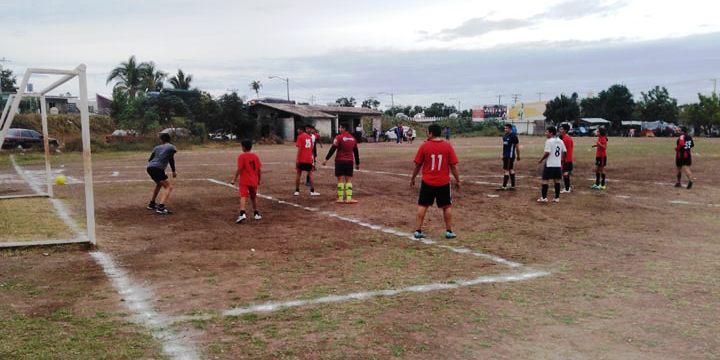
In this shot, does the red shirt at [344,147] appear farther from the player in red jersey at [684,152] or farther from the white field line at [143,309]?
the player in red jersey at [684,152]

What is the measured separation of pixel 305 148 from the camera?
1354 cm

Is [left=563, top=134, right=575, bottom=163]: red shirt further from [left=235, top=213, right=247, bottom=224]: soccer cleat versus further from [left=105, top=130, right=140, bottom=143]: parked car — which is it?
[left=105, top=130, right=140, bottom=143]: parked car

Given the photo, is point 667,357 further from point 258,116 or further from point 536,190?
point 258,116

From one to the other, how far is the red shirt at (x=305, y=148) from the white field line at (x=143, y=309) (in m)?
6.14

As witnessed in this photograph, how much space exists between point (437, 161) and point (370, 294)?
3.27m

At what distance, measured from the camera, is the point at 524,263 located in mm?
7172

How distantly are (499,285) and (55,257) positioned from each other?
19.0 ft

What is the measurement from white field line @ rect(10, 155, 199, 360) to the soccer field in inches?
0.9

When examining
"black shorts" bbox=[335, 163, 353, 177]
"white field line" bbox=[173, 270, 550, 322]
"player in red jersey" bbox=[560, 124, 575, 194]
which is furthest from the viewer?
"player in red jersey" bbox=[560, 124, 575, 194]

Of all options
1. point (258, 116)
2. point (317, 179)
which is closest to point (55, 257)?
point (317, 179)

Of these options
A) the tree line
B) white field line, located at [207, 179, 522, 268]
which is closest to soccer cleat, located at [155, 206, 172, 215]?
white field line, located at [207, 179, 522, 268]

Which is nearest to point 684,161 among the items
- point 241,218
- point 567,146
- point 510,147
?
point 567,146

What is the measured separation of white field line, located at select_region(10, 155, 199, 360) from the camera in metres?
4.36

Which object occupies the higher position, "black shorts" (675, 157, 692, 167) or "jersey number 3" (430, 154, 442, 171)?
"jersey number 3" (430, 154, 442, 171)
